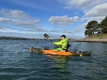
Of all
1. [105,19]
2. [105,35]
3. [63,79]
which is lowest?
[63,79]

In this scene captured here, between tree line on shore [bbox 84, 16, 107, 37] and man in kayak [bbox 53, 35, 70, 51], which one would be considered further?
tree line on shore [bbox 84, 16, 107, 37]

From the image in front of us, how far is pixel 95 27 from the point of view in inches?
4865

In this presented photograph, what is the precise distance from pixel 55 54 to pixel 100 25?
326ft

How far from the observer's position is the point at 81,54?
27.0 meters

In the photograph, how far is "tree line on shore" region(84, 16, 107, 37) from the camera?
118825mm

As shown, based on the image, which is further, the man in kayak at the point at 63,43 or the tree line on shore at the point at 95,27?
the tree line on shore at the point at 95,27

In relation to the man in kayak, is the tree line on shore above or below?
above

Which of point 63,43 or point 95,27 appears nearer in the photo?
point 63,43

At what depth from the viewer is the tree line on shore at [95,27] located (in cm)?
11882

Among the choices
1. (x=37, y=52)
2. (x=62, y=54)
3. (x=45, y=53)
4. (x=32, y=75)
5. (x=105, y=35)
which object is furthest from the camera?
(x=105, y=35)

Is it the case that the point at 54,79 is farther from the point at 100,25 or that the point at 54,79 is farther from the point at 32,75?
the point at 100,25

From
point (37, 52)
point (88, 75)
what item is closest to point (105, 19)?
point (37, 52)

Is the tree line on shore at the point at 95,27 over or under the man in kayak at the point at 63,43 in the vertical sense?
over

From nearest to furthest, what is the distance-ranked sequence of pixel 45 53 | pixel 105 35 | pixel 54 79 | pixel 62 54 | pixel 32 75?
pixel 54 79
pixel 32 75
pixel 62 54
pixel 45 53
pixel 105 35
